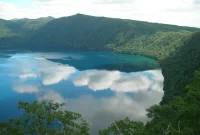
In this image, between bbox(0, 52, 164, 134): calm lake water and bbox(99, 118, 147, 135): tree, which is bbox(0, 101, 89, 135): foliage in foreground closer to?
bbox(99, 118, 147, 135): tree


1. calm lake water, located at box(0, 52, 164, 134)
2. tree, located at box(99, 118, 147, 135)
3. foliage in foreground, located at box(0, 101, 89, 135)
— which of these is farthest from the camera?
calm lake water, located at box(0, 52, 164, 134)

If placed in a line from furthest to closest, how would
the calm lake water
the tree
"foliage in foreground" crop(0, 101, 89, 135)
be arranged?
the calm lake water < "foliage in foreground" crop(0, 101, 89, 135) < the tree

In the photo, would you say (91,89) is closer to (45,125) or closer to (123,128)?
(45,125)

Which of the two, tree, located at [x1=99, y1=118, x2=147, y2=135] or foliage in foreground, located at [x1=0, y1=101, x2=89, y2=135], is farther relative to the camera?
foliage in foreground, located at [x1=0, y1=101, x2=89, y2=135]

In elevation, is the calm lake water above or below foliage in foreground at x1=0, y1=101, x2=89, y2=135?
below

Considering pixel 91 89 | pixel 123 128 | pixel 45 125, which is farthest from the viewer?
pixel 91 89

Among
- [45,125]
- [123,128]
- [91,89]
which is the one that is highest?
[123,128]

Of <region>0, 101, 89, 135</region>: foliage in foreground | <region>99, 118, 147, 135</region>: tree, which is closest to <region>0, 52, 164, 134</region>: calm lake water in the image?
<region>0, 101, 89, 135</region>: foliage in foreground

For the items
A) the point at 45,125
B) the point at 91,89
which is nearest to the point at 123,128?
the point at 45,125
